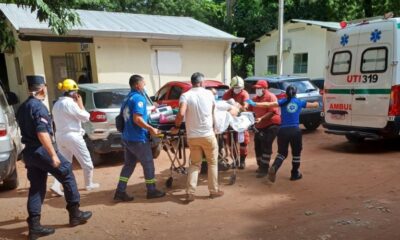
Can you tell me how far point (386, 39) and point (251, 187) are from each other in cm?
395

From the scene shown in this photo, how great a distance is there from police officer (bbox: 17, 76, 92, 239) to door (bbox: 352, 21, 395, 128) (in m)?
5.70

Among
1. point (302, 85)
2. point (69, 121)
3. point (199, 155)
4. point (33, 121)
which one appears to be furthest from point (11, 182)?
point (302, 85)

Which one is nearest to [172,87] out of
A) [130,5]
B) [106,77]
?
[106,77]

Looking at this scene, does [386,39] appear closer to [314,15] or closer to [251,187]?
[251,187]

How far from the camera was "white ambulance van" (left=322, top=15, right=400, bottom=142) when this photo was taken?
6770mm

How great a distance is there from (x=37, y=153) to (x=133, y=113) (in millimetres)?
1324

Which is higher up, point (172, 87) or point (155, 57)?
point (155, 57)

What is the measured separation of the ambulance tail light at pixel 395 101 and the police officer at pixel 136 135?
4.53m

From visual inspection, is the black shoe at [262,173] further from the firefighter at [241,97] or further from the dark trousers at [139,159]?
the dark trousers at [139,159]

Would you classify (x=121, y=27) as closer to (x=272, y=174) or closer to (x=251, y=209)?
(x=272, y=174)

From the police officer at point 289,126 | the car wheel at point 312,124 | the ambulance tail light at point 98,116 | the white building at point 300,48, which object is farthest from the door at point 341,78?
the white building at point 300,48

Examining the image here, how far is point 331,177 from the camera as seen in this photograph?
5891 mm

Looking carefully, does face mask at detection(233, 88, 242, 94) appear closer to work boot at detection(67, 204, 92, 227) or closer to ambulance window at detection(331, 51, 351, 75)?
ambulance window at detection(331, 51, 351, 75)

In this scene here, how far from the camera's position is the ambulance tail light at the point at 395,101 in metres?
6.69
